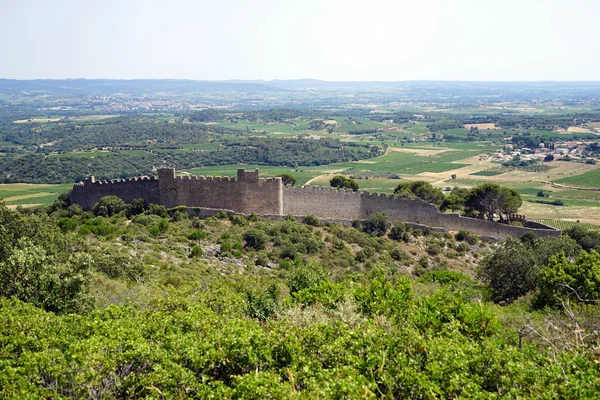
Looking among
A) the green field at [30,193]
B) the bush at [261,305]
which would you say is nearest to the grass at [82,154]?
the green field at [30,193]

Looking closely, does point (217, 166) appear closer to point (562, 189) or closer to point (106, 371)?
point (562, 189)

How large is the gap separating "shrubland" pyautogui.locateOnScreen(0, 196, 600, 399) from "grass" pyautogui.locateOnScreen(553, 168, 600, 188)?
161ft

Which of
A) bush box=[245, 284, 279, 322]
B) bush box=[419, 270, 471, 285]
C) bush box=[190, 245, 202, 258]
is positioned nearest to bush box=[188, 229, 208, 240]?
bush box=[190, 245, 202, 258]

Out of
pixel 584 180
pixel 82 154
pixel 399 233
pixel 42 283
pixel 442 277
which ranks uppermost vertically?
pixel 42 283

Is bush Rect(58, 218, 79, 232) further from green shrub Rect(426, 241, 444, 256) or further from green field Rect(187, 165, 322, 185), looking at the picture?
green field Rect(187, 165, 322, 185)

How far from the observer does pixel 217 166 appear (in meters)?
82.8

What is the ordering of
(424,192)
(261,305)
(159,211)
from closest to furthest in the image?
(261,305)
(159,211)
(424,192)

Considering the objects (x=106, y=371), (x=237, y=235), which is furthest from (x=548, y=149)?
(x=106, y=371)

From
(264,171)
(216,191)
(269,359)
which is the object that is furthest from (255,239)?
(264,171)

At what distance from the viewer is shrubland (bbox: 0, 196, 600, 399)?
29.2 ft

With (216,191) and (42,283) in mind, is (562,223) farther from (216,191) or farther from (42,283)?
(42,283)

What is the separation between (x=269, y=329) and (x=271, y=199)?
18789mm

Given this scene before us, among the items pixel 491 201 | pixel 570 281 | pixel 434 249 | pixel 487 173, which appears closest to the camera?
pixel 570 281

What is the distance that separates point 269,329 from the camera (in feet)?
40.0
